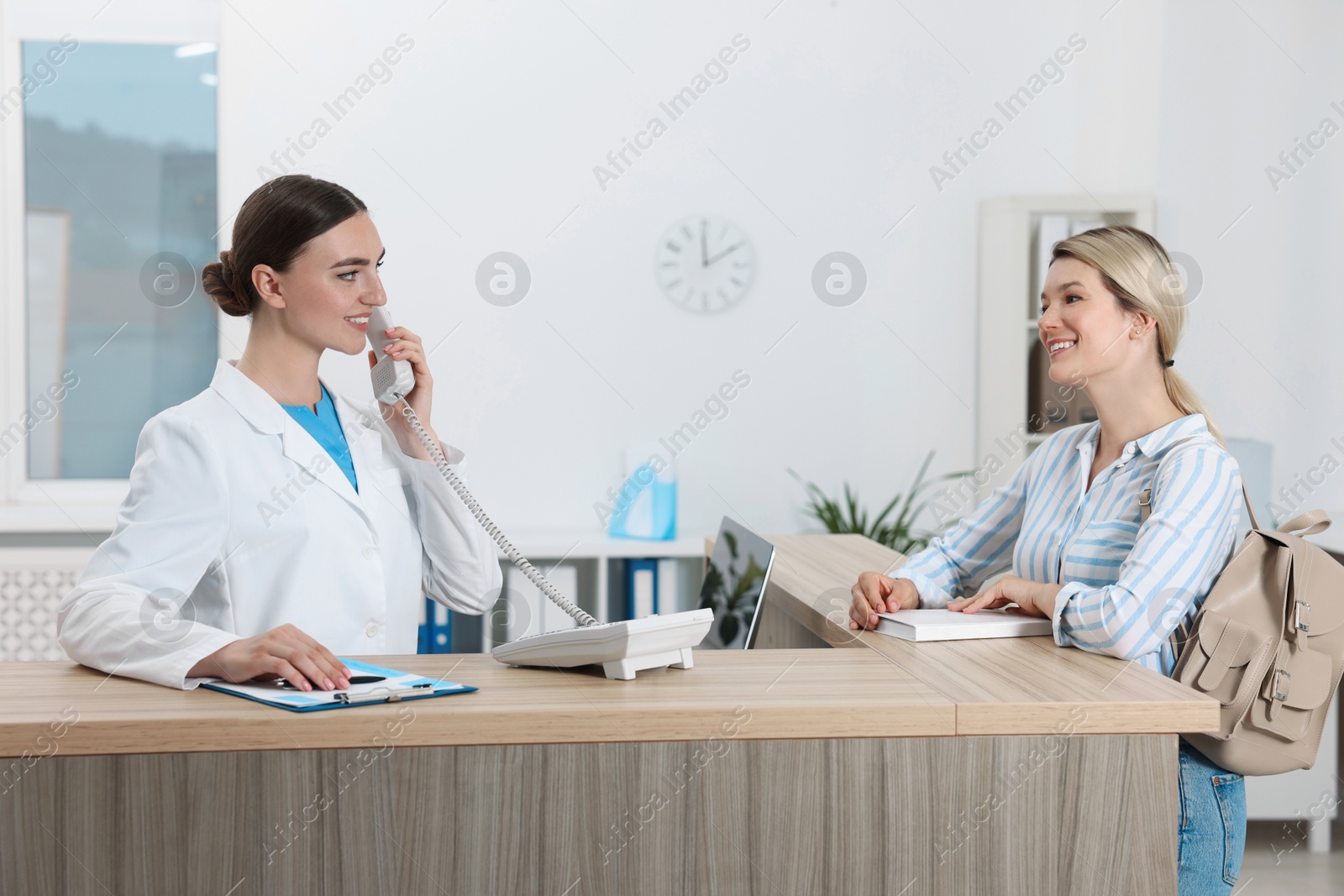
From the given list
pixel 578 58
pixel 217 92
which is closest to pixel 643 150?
pixel 578 58

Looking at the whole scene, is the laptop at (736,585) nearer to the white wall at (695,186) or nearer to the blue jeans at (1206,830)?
the blue jeans at (1206,830)

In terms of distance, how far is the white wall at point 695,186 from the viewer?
4078 millimetres

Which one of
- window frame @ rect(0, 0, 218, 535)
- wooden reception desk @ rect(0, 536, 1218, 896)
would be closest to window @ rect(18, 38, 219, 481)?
window frame @ rect(0, 0, 218, 535)

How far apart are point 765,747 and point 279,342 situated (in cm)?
105

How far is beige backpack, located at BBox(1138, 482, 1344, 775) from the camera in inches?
59.1

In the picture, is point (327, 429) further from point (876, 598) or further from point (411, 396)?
point (876, 598)

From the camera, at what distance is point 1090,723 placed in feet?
4.34

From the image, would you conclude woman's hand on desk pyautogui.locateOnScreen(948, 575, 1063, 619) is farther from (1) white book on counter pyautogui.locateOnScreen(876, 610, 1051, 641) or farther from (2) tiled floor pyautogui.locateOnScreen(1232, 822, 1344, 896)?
(2) tiled floor pyautogui.locateOnScreen(1232, 822, 1344, 896)

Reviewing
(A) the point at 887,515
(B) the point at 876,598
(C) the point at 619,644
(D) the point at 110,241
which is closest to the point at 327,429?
(C) the point at 619,644

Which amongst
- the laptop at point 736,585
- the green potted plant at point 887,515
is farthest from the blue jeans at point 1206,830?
the green potted plant at point 887,515

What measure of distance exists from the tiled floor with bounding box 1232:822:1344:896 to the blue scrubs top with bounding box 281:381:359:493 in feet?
8.53

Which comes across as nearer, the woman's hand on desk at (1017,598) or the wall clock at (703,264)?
the woman's hand on desk at (1017,598)

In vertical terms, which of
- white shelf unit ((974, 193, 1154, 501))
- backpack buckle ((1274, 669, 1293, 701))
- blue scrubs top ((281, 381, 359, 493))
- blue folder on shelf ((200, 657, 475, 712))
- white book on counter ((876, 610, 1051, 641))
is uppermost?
white shelf unit ((974, 193, 1154, 501))

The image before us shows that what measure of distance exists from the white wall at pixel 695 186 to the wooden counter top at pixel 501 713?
2.76m
